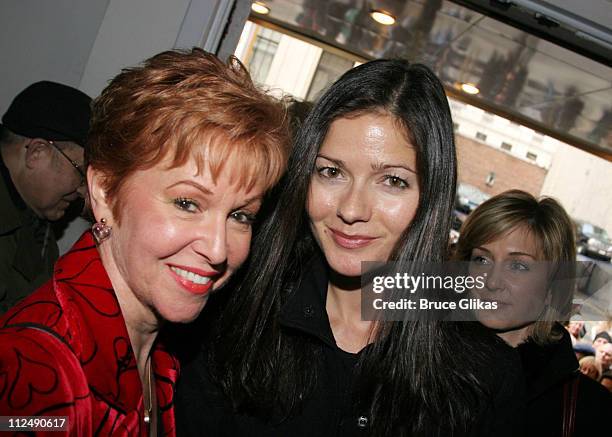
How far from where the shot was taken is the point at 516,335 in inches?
99.8

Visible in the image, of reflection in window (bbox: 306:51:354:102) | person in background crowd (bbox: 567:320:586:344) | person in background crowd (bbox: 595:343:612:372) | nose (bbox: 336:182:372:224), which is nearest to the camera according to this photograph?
nose (bbox: 336:182:372:224)

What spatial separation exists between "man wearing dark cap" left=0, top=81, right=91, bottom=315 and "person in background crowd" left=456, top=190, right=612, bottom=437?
1.95 metres

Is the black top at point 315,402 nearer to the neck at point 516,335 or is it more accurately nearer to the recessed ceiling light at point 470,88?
the neck at point 516,335

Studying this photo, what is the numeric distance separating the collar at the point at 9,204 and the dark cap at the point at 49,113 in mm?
197

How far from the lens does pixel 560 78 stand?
4.55 metres

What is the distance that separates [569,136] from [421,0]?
4223mm

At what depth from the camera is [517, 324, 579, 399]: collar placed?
7.33ft

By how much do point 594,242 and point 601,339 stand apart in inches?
36.6

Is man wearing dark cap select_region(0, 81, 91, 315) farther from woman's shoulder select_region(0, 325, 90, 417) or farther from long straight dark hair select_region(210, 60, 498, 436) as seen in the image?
woman's shoulder select_region(0, 325, 90, 417)

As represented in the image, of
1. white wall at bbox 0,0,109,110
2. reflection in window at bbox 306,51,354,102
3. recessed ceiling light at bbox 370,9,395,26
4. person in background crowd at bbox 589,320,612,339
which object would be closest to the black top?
white wall at bbox 0,0,109,110

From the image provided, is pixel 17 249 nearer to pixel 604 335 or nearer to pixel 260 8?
pixel 604 335

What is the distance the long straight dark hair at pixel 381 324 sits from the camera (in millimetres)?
1640

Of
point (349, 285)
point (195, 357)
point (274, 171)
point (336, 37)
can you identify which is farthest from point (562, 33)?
point (336, 37)

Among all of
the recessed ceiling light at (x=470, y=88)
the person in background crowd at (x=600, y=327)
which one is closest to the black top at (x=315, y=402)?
the person in background crowd at (x=600, y=327)
